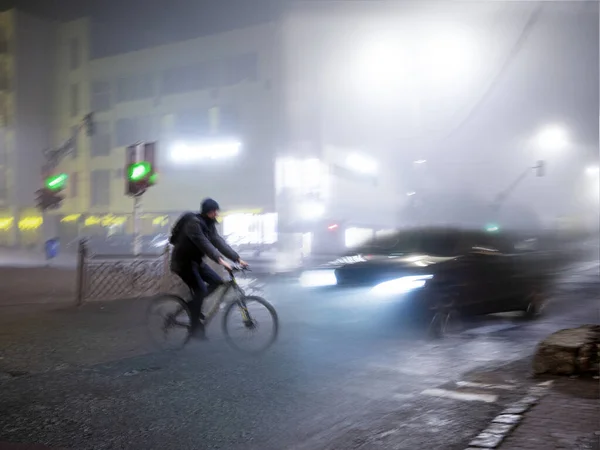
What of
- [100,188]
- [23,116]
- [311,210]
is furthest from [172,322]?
[23,116]

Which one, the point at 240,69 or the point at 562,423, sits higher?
the point at 240,69

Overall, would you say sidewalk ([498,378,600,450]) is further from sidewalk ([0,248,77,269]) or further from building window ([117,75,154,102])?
building window ([117,75,154,102])

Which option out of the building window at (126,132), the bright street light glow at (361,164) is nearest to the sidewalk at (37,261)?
the building window at (126,132)

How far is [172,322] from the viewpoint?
7137 mm

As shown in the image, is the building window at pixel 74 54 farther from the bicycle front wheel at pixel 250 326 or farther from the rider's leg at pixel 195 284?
the bicycle front wheel at pixel 250 326

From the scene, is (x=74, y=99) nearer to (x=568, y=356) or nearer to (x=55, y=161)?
(x=55, y=161)

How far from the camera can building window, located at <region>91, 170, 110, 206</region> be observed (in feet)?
147

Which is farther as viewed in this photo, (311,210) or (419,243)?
(311,210)

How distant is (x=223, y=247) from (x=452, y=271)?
327 centimetres

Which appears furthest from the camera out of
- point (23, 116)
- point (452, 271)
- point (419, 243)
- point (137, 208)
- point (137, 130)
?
point (23, 116)

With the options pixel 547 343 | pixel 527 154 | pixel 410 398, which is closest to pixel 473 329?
pixel 547 343

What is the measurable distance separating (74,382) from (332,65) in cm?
3060

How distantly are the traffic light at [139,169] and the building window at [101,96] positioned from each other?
3449cm

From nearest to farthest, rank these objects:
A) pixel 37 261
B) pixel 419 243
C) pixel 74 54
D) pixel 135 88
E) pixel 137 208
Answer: pixel 419 243, pixel 137 208, pixel 37 261, pixel 135 88, pixel 74 54
